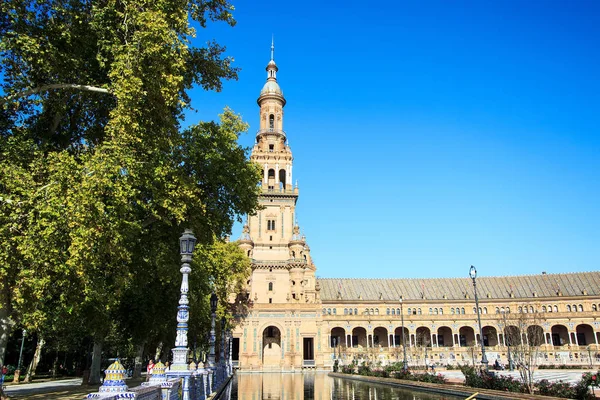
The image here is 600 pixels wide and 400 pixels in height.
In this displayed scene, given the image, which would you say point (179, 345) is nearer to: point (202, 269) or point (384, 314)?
point (202, 269)

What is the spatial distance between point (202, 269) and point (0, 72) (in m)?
16.2

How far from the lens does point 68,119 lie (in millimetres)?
20859

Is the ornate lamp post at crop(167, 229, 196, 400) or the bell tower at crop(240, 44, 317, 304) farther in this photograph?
the bell tower at crop(240, 44, 317, 304)

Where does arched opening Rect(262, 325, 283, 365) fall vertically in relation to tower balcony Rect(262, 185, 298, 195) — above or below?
below

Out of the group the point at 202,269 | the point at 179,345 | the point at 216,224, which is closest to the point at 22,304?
the point at 179,345

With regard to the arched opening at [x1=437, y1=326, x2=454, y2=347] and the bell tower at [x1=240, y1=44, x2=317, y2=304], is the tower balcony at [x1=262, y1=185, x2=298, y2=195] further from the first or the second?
the arched opening at [x1=437, y1=326, x2=454, y2=347]

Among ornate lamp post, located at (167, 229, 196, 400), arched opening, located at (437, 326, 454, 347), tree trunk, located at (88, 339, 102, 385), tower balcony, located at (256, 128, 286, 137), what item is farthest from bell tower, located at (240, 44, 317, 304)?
ornate lamp post, located at (167, 229, 196, 400)

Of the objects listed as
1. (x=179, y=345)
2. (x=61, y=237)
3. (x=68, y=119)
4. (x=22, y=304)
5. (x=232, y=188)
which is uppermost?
(x=68, y=119)

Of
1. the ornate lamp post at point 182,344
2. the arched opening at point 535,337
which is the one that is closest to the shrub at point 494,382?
the arched opening at point 535,337

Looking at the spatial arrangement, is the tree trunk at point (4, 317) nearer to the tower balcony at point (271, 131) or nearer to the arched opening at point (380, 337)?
the tower balcony at point (271, 131)

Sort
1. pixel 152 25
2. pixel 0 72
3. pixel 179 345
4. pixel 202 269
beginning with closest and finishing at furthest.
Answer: pixel 179 345
pixel 152 25
pixel 0 72
pixel 202 269

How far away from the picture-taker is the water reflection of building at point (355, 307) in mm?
61344

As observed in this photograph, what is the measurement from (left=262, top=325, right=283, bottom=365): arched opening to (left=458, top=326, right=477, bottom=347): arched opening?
128ft

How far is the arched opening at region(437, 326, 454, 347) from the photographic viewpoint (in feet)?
278
